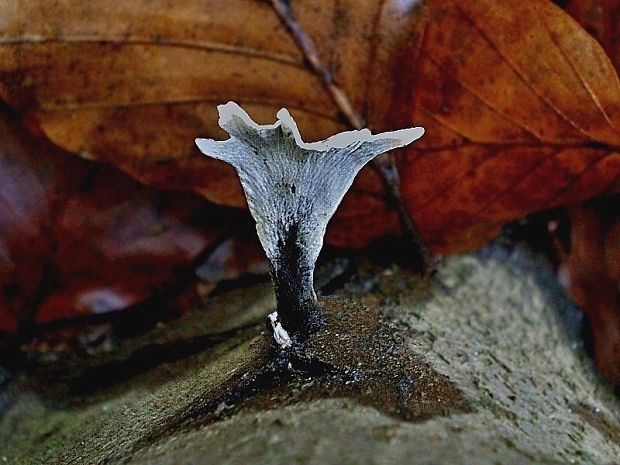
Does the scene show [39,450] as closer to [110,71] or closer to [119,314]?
[119,314]

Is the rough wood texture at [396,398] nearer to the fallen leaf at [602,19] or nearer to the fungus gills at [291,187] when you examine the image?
the fungus gills at [291,187]

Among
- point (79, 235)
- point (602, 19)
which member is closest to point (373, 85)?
point (602, 19)

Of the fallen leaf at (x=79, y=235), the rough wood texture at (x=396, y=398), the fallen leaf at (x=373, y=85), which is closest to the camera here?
the rough wood texture at (x=396, y=398)

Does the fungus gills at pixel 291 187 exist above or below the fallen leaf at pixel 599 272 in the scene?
above

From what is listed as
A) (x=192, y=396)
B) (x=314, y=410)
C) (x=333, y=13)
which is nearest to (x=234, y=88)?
(x=333, y=13)

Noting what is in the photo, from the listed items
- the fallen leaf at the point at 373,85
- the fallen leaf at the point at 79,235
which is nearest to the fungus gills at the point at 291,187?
the fallen leaf at the point at 373,85

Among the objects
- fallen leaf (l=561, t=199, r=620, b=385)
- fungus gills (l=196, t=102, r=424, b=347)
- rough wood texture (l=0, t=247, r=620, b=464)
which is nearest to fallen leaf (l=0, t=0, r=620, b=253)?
fallen leaf (l=561, t=199, r=620, b=385)
